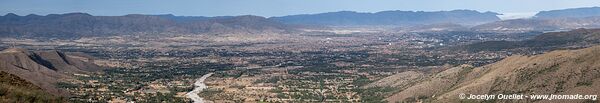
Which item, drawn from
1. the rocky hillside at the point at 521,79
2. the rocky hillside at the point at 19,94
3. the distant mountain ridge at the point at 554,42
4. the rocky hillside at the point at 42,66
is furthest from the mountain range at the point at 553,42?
the rocky hillside at the point at 19,94

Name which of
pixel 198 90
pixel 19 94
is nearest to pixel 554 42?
pixel 198 90

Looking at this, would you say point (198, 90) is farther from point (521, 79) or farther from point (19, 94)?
point (19, 94)

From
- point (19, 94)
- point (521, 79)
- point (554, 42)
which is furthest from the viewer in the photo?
point (554, 42)

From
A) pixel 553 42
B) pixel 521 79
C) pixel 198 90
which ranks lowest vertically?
pixel 553 42

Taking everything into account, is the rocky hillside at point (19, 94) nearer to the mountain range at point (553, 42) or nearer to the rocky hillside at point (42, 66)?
the rocky hillside at point (42, 66)

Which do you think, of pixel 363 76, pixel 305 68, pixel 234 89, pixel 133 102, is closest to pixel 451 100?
pixel 133 102

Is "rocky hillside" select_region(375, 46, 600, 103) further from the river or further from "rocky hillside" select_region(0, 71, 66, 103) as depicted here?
"rocky hillside" select_region(0, 71, 66, 103)
